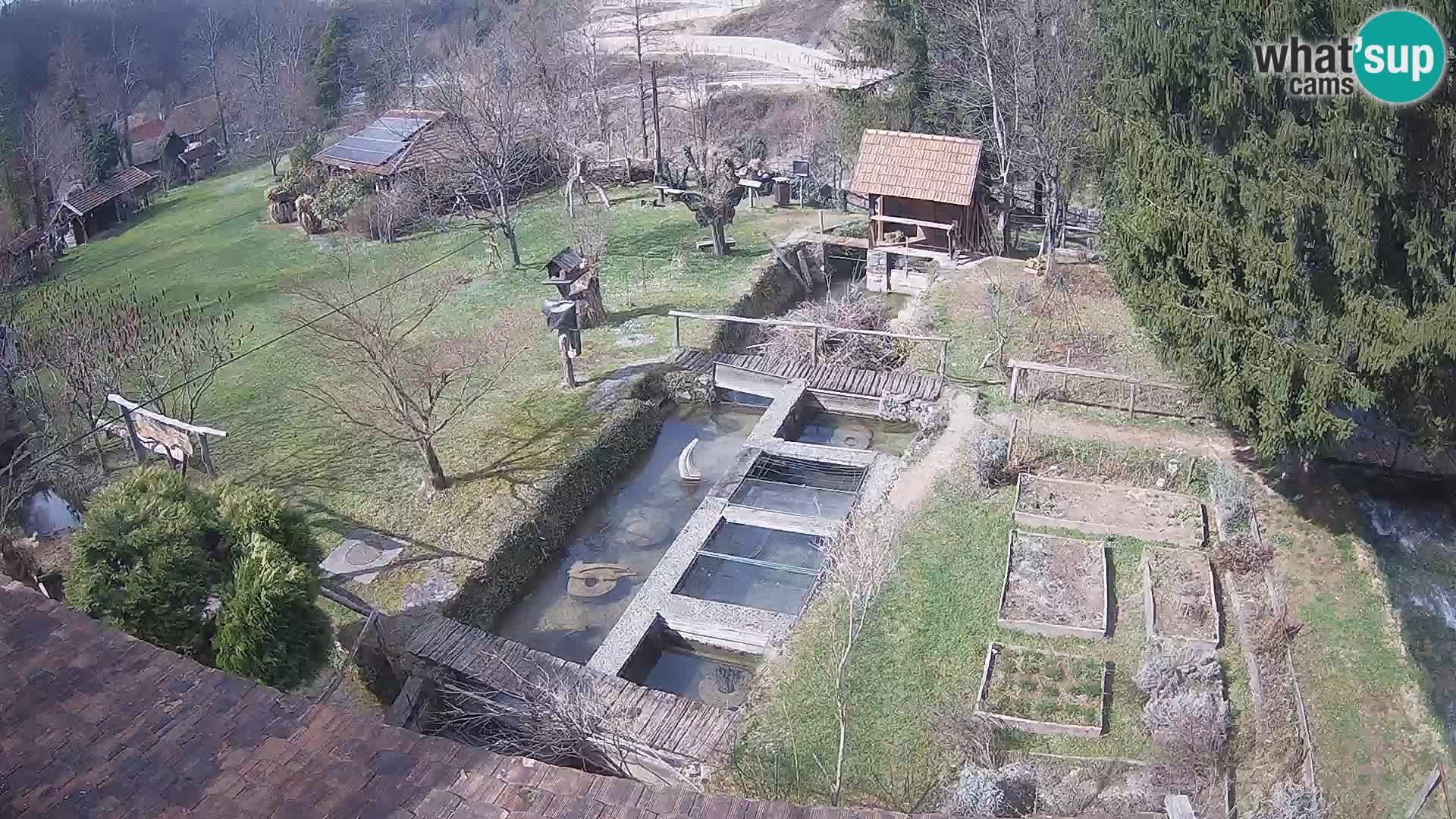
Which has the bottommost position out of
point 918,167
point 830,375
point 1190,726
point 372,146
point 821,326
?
point 1190,726

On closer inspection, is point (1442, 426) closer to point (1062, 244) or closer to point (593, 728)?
point (593, 728)

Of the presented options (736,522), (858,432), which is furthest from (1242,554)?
(858,432)

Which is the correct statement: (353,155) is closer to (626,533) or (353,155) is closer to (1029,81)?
(1029,81)

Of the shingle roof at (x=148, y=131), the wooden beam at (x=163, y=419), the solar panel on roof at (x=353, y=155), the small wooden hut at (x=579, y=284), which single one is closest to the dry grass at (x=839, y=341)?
the small wooden hut at (x=579, y=284)

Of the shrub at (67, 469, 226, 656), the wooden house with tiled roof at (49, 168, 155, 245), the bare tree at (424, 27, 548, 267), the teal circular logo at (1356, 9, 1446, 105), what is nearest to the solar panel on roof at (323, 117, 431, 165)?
the bare tree at (424, 27, 548, 267)

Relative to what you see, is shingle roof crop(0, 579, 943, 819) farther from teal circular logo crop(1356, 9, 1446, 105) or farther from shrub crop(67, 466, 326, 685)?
teal circular logo crop(1356, 9, 1446, 105)

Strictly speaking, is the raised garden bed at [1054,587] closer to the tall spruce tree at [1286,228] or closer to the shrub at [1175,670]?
the shrub at [1175,670]
